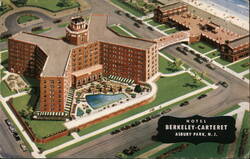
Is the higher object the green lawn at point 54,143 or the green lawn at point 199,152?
the green lawn at point 199,152

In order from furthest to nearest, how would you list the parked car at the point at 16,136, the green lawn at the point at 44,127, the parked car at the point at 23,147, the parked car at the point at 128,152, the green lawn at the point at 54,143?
the green lawn at the point at 44,127, the parked car at the point at 16,136, the green lawn at the point at 54,143, the parked car at the point at 23,147, the parked car at the point at 128,152

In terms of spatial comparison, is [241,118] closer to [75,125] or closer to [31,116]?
[75,125]

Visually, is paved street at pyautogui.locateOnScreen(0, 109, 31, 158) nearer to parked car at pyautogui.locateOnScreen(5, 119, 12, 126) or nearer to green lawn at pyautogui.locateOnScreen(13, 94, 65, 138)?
parked car at pyautogui.locateOnScreen(5, 119, 12, 126)

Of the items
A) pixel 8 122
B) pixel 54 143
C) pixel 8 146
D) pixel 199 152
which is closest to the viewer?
pixel 199 152

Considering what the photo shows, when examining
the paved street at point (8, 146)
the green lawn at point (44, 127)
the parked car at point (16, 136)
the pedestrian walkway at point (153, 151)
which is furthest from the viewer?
the green lawn at point (44, 127)

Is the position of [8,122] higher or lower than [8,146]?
higher

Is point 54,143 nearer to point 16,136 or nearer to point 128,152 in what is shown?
point 16,136

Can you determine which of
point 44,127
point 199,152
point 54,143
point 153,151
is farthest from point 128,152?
point 44,127

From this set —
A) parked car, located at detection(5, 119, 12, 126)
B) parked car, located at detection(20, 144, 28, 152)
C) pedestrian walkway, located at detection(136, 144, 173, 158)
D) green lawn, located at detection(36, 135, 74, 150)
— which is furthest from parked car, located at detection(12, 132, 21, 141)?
pedestrian walkway, located at detection(136, 144, 173, 158)

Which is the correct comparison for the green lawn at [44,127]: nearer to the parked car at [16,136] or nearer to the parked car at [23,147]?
the parked car at [16,136]

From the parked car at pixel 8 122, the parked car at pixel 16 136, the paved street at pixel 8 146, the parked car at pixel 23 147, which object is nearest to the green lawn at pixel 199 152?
the parked car at pixel 23 147

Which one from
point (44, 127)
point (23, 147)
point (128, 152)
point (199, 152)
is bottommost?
point (128, 152)

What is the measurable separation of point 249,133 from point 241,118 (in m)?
12.8

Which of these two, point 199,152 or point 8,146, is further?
point 8,146
